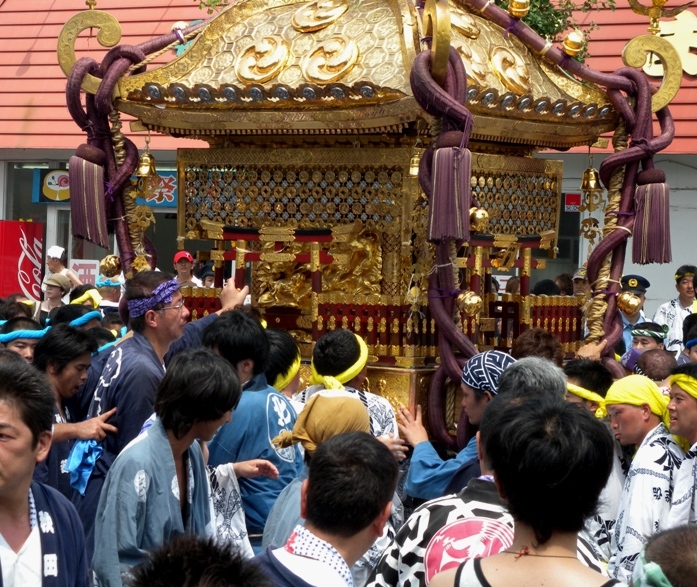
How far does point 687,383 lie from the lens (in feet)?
13.4

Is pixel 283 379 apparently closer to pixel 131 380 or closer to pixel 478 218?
pixel 131 380

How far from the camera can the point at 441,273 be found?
6.20m

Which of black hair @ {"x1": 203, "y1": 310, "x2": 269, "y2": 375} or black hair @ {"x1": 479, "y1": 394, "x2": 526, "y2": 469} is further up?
black hair @ {"x1": 479, "y1": 394, "x2": 526, "y2": 469}

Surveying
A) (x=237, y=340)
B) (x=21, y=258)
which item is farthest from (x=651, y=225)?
(x=21, y=258)

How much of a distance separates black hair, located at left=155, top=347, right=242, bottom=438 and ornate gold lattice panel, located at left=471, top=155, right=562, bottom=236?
339 cm

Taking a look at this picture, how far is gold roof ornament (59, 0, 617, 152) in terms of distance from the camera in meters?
6.39

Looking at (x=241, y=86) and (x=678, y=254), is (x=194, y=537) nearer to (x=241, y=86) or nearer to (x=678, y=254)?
(x=241, y=86)

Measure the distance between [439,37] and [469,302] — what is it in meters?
1.34

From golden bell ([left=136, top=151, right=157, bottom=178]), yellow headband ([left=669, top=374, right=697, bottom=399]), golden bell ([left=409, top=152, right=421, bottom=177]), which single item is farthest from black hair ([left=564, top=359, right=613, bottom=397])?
golden bell ([left=136, top=151, right=157, bottom=178])

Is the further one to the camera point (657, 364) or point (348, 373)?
point (657, 364)

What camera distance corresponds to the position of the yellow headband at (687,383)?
160 inches

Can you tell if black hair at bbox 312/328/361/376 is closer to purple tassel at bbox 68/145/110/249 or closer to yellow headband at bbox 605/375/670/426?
yellow headband at bbox 605/375/670/426

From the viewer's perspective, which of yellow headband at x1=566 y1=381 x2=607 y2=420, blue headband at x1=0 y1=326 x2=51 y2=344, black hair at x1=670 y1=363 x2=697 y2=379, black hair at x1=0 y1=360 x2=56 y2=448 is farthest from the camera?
blue headband at x1=0 y1=326 x2=51 y2=344

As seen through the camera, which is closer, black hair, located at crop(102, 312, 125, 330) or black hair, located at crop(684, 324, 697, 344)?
black hair, located at crop(684, 324, 697, 344)
